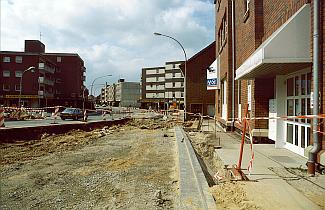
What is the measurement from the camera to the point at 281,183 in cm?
538

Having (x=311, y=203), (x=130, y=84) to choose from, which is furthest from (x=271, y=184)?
(x=130, y=84)

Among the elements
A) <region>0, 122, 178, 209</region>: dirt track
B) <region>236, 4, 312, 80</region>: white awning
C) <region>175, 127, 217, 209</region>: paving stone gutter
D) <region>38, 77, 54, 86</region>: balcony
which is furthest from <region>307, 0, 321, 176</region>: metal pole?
<region>38, 77, 54, 86</region>: balcony

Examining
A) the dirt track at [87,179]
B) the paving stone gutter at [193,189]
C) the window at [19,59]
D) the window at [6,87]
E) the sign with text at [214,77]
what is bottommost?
the dirt track at [87,179]

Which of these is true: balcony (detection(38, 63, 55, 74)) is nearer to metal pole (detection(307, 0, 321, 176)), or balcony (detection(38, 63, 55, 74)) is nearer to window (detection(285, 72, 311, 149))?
window (detection(285, 72, 311, 149))

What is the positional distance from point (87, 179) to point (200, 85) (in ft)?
105

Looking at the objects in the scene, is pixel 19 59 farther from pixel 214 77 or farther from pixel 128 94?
pixel 128 94

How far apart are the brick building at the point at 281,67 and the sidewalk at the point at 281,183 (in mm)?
570

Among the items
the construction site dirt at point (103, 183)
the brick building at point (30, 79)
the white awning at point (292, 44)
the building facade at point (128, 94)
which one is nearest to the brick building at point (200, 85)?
the construction site dirt at point (103, 183)

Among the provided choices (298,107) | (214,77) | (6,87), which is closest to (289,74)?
(298,107)

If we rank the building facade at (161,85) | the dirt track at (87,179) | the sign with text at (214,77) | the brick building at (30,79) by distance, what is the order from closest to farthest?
the dirt track at (87,179)
the sign with text at (214,77)
the brick building at (30,79)
the building facade at (161,85)

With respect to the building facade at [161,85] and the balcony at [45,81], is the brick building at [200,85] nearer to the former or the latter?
the balcony at [45,81]

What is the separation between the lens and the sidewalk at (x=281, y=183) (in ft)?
14.6

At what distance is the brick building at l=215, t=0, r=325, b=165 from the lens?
711cm

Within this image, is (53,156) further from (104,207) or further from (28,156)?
(104,207)
